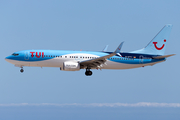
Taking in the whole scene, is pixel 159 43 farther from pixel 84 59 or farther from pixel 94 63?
pixel 84 59

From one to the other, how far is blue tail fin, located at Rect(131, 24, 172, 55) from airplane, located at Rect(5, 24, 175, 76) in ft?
0.69

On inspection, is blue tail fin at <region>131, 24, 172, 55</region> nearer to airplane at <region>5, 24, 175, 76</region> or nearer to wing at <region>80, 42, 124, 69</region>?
airplane at <region>5, 24, 175, 76</region>

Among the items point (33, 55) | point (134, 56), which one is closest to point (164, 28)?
point (134, 56)

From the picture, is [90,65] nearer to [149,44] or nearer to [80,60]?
[80,60]

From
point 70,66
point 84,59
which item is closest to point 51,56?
point 70,66

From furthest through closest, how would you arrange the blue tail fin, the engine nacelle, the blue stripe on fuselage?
the blue tail fin < the blue stripe on fuselage < the engine nacelle

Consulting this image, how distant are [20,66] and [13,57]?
2074 millimetres

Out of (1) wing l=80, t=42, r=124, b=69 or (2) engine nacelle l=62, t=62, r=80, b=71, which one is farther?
(2) engine nacelle l=62, t=62, r=80, b=71

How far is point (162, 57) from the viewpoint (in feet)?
185

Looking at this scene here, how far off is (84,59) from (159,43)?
661 inches

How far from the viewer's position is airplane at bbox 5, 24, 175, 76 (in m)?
52.2

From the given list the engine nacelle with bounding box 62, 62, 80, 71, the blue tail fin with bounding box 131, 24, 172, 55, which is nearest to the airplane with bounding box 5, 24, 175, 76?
the engine nacelle with bounding box 62, 62, 80, 71

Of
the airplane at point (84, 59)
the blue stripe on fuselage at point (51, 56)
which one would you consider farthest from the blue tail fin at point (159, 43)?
the blue stripe on fuselage at point (51, 56)

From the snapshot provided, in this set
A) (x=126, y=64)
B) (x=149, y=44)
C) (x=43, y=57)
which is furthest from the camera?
(x=149, y=44)
